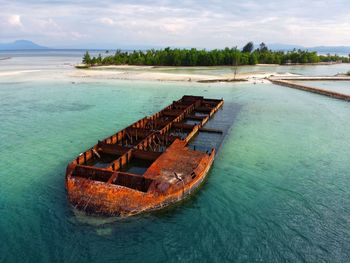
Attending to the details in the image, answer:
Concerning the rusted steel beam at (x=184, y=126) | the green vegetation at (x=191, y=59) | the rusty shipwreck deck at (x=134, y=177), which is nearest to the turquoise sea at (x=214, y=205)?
the rusty shipwreck deck at (x=134, y=177)

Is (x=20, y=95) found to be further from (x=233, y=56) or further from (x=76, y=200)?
(x=233, y=56)

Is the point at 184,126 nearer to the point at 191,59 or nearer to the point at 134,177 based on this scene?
the point at 134,177

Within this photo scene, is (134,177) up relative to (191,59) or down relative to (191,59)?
down

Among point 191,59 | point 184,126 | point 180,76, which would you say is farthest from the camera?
point 191,59

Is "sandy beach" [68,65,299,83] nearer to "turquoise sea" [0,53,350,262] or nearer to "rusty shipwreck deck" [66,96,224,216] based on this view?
"turquoise sea" [0,53,350,262]

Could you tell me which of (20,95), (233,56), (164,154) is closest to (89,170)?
(164,154)

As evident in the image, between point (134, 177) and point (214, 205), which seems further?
point (214, 205)

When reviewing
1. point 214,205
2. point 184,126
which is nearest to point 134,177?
point 214,205

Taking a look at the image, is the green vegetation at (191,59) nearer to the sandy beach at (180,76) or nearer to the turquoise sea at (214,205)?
the sandy beach at (180,76)

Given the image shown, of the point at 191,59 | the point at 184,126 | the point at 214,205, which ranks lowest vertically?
the point at 214,205

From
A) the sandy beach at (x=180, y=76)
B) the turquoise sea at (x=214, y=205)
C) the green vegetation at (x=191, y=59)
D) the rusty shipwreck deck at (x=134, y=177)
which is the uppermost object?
the green vegetation at (x=191, y=59)
